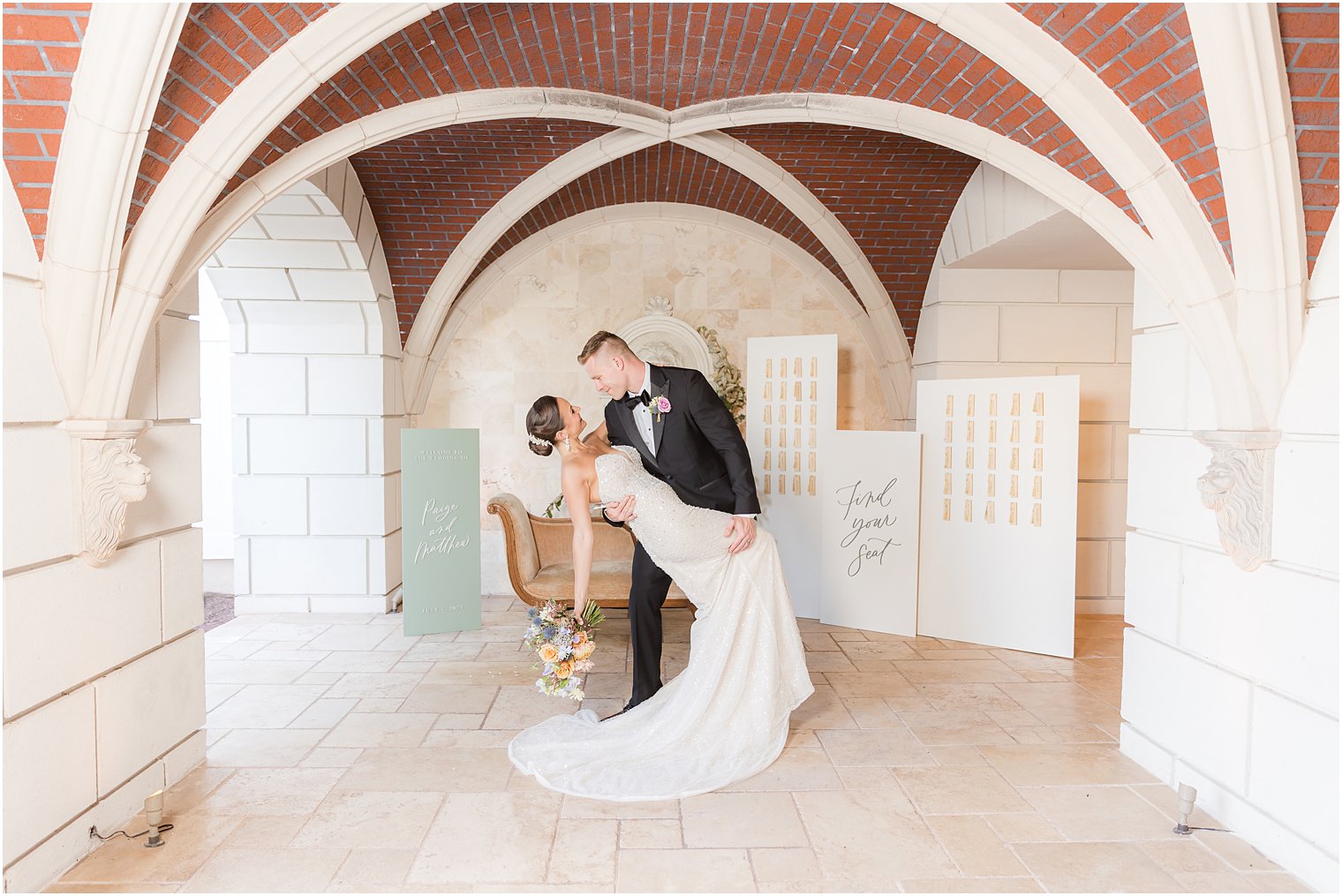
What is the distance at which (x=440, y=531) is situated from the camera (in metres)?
5.84

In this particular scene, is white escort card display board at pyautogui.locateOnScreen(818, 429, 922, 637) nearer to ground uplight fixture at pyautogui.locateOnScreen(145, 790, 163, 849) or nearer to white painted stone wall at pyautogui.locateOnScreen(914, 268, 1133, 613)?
white painted stone wall at pyautogui.locateOnScreen(914, 268, 1133, 613)

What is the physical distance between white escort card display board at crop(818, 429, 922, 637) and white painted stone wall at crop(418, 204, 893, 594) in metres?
1.59

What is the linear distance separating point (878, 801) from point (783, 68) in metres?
3.53

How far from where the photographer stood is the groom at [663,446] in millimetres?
3793

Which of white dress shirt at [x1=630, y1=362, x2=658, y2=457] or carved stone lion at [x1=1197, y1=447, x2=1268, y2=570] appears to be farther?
white dress shirt at [x1=630, y1=362, x2=658, y2=457]

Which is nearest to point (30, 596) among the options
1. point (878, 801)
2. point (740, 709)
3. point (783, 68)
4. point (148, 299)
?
point (148, 299)

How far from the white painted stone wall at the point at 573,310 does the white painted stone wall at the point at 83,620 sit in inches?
141

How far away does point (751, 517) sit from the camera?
3.78 meters

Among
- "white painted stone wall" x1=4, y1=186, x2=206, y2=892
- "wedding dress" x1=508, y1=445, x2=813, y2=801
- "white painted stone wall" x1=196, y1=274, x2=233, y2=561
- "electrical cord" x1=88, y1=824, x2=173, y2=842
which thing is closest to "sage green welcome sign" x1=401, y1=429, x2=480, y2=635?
"white painted stone wall" x1=4, y1=186, x2=206, y2=892

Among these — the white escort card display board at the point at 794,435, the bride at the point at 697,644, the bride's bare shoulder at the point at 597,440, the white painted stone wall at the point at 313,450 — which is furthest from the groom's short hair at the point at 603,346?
the white painted stone wall at the point at 313,450

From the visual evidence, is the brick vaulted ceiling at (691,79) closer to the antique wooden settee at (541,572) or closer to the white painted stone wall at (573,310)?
the white painted stone wall at (573,310)

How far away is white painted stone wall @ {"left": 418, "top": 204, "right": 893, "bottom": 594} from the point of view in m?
7.21

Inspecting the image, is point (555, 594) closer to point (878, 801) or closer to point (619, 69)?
point (878, 801)

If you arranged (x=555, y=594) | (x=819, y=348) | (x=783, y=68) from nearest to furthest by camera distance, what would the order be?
(x=783, y=68) → (x=555, y=594) → (x=819, y=348)
